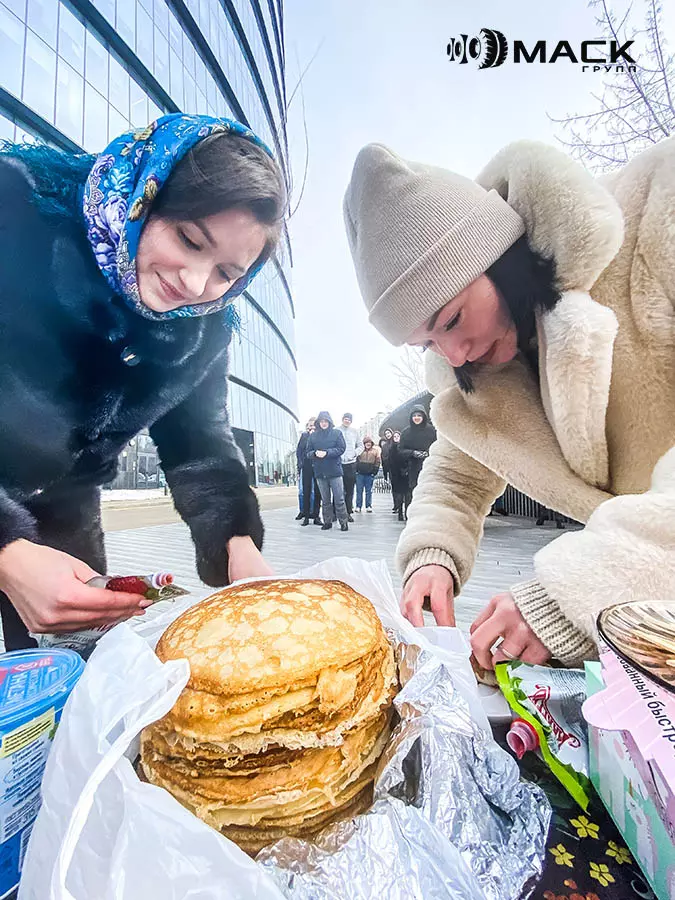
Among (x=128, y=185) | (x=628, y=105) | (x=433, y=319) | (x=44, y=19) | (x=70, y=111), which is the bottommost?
(x=433, y=319)

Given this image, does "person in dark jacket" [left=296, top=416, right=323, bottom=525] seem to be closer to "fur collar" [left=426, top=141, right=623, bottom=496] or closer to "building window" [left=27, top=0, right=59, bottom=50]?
"fur collar" [left=426, top=141, right=623, bottom=496]

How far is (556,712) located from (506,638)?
0.29ft

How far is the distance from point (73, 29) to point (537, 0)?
3411mm

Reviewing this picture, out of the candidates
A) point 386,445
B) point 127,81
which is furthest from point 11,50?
point 386,445

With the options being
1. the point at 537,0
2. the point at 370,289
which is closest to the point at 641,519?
the point at 370,289

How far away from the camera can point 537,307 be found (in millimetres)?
745

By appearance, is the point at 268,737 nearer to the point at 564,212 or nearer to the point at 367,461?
the point at 564,212

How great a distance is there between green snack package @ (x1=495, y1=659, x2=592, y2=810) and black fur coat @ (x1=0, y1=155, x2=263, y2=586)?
27.2 inches

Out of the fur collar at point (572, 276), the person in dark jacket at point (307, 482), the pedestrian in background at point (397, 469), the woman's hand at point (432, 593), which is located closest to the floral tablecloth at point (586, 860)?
the woman's hand at point (432, 593)

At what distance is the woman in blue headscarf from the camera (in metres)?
0.71

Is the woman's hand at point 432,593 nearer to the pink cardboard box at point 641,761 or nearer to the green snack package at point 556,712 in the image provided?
the green snack package at point 556,712

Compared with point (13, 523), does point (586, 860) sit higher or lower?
lower

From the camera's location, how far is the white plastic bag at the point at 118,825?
0.23 m

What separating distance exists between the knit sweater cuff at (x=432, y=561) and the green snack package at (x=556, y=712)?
10.3 inches
